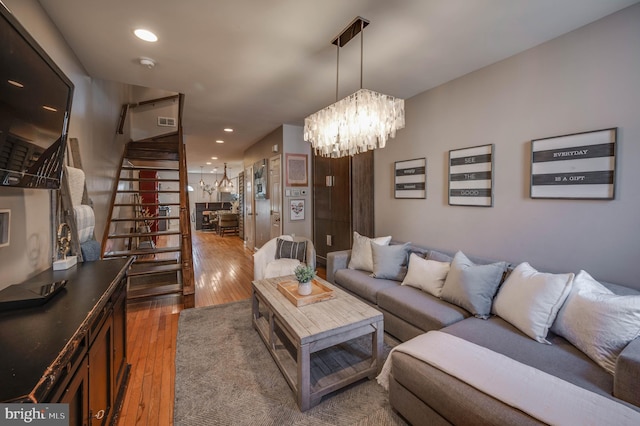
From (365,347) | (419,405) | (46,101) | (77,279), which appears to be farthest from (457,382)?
(46,101)

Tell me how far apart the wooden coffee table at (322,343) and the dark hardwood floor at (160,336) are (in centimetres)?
82

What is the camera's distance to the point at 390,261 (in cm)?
297

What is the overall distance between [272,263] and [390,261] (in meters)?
1.51

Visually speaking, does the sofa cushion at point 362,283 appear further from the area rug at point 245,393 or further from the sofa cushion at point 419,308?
the area rug at point 245,393

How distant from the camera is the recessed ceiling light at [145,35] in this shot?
213 centimetres

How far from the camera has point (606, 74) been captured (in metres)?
1.97

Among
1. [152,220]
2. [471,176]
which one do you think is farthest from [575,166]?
[152,220]

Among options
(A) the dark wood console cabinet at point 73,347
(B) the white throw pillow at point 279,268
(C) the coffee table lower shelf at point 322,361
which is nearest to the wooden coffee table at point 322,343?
(C) the coffee table lower shelf at point 322,361

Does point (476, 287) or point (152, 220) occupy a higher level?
point (152, 220)

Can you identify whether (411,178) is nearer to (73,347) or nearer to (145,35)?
(145,35)

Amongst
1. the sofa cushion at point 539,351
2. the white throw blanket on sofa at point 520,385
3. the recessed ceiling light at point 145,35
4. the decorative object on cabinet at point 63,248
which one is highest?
the recessed ceiling light at point 145,35

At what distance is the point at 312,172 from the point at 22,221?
3.98 metres

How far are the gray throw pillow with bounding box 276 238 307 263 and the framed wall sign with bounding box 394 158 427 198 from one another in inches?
59.5

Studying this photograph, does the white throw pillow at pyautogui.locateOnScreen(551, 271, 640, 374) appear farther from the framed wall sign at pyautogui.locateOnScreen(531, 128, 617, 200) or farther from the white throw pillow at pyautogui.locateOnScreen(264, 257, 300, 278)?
the white throw pillow at pyautogui.locateOnScreen(264, 257, 300, 278)
